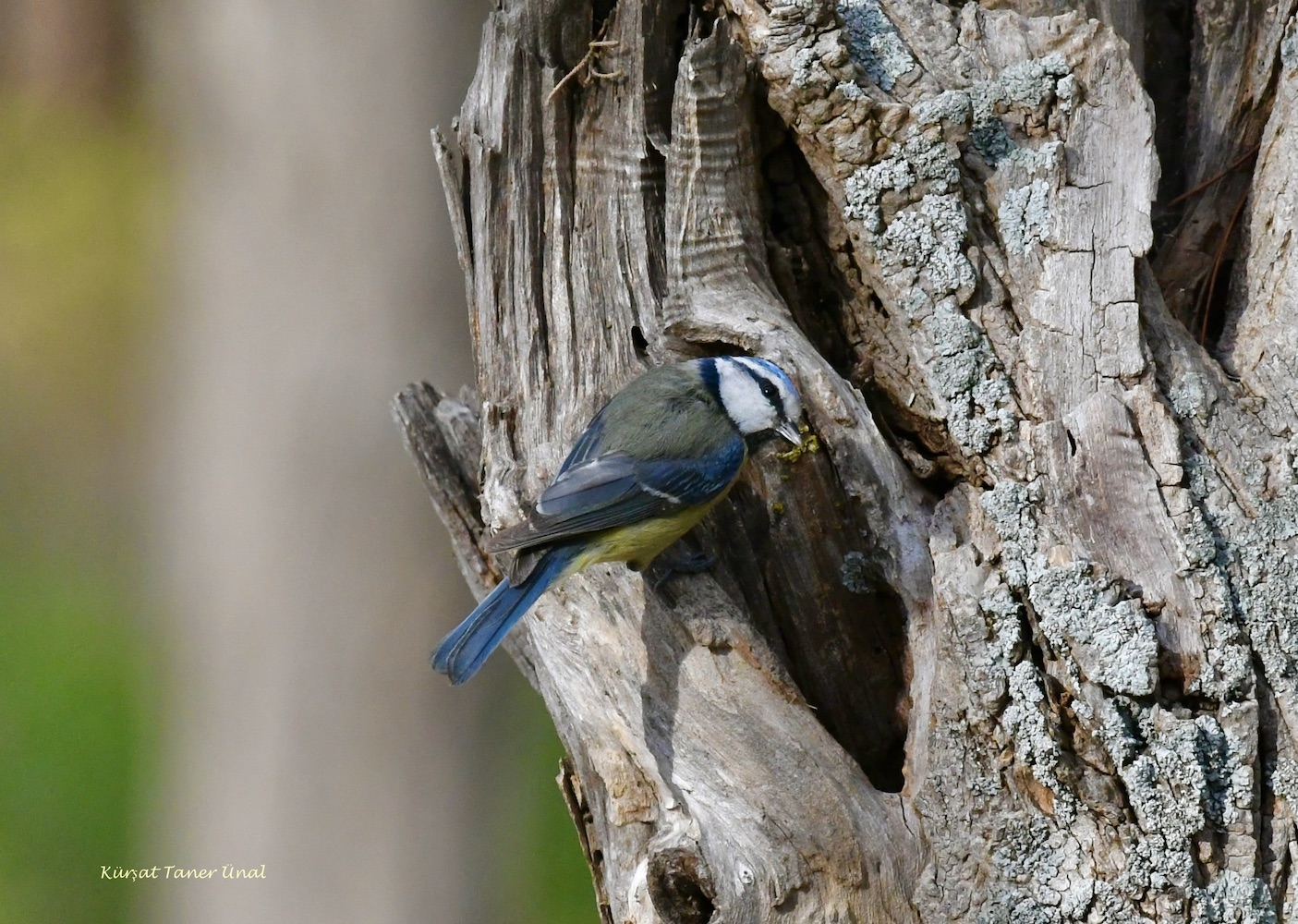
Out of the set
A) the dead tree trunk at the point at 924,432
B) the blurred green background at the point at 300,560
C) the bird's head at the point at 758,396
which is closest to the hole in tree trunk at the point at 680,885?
the dead tree trunk at the point at 924,432

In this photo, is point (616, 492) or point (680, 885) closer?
Result: point (680, 885)

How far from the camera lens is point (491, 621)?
76.9 inches

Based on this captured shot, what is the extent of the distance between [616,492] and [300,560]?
1505mm

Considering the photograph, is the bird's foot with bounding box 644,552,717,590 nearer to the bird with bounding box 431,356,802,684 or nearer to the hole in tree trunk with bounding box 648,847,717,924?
the bird with bounding box 431,356,802,684

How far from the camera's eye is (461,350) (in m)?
3.27

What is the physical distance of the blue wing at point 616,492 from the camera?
1945mm

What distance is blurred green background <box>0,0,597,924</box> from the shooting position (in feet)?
10.3

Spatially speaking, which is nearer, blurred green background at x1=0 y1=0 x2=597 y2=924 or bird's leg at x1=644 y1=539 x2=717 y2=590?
bird's leg at x1=644 y1=539 x2=717 y2=590

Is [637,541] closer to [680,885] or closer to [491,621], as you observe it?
[491,621]
